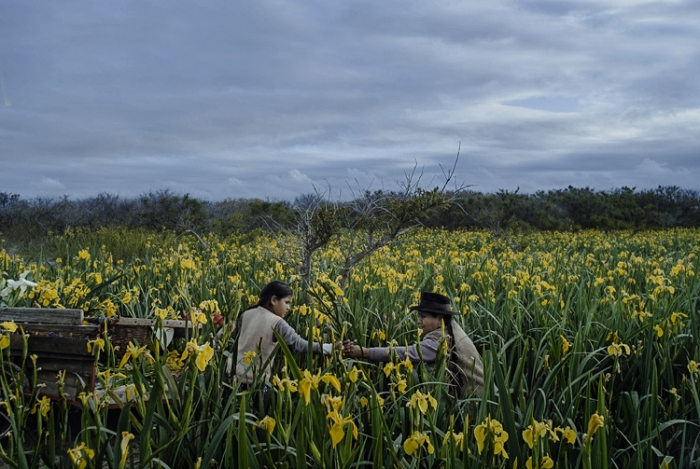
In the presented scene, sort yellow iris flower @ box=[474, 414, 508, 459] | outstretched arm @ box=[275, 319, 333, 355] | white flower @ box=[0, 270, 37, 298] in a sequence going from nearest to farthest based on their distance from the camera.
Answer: yellow iris flower @ box=[474, 414, 508, 459]
outstretched arm @ box=[275, 319, 333, 355]
white flower @ box=[0, 270, 37, 298]

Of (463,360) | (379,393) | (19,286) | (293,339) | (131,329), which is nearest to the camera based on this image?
(379,393)

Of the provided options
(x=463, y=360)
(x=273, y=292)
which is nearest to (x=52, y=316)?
(x=273, y=292)

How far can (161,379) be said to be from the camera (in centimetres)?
197

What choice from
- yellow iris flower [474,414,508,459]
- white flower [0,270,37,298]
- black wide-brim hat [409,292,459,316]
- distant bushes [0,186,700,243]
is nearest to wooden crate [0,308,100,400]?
white flower [0,270,37,298]

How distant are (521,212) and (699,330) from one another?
23.4 meters

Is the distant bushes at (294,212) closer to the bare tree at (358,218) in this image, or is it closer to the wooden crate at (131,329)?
the bare tree at (358,218)

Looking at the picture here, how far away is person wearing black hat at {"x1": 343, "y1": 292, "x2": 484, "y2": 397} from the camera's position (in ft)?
12.0

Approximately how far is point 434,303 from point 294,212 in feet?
41.2

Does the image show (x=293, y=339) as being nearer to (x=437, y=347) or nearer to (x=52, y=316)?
(x=437, y=347)

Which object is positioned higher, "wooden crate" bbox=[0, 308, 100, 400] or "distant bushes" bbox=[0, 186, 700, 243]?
"distant bushes" bbox=[0, 186, 700, 243]

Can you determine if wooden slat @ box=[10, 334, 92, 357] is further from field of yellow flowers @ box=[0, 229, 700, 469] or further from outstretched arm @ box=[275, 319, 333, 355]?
outstretched arm @ box=[275, 319, 333, 355]

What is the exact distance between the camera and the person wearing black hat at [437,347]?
3.66m

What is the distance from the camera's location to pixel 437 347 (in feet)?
11.9

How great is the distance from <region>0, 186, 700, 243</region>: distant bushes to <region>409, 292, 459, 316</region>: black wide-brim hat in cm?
1222
